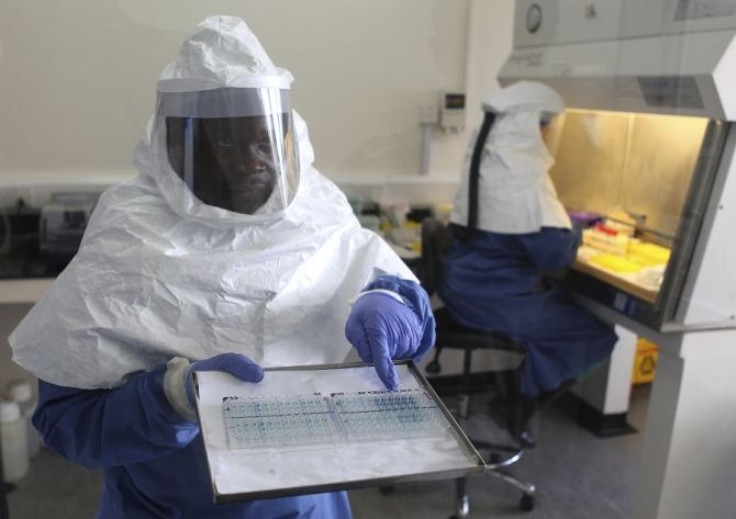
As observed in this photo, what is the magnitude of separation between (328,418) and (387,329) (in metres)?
0.17

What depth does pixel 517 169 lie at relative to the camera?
2.20 m

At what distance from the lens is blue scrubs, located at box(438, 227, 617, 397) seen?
2201 millimetres

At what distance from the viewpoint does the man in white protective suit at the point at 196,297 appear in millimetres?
971

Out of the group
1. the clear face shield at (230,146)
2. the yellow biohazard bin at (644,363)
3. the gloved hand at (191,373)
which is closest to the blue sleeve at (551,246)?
the yellow biohazard bin at (644,363)

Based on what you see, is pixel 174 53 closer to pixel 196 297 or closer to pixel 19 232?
pixel 19 232

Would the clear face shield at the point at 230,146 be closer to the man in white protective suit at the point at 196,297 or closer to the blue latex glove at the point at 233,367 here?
the man in white protective suit at the point at 196,297

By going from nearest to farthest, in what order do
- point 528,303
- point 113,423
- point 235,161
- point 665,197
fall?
1. point 113,423
2. point 235,161
3. point 665,197
4. point 528,303

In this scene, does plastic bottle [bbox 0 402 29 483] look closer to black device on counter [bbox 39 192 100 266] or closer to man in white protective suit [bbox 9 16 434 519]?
black device on counter [bbox 39 192 100 266]

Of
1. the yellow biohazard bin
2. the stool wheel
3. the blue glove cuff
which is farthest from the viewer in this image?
the yellow biohazard bin

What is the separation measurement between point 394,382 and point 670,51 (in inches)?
51.0

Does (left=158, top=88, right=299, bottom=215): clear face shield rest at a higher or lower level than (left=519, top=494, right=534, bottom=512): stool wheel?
higher

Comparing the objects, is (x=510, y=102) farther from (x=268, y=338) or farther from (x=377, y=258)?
(x=268, y=338)

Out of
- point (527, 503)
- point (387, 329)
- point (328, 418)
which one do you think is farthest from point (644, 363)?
point (328, 418)

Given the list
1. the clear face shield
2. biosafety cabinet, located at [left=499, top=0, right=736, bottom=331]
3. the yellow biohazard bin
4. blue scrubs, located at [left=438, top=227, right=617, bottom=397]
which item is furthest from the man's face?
the yellow biohazard bin
